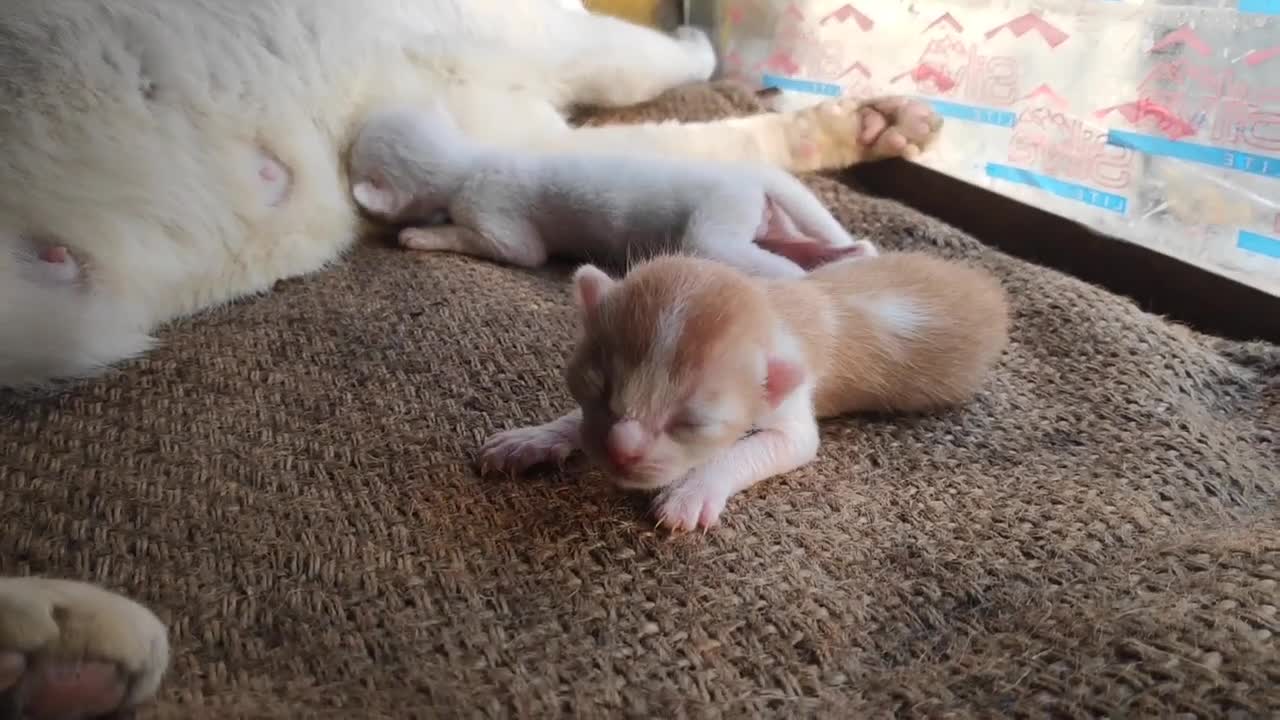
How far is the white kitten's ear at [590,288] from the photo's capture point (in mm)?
893

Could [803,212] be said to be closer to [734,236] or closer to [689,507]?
[734,236]

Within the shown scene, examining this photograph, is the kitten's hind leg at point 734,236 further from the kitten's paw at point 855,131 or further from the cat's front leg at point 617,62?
the cat's front leg at point 617,62

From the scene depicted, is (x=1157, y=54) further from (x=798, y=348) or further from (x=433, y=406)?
(x=433, y=406)

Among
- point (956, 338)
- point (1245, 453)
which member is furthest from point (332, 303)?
point (1245, 453)

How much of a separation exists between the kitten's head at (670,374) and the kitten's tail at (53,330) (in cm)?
64

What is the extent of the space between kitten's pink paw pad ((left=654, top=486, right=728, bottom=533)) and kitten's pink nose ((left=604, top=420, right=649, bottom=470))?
8 centimetres

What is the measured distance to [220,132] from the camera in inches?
52.2

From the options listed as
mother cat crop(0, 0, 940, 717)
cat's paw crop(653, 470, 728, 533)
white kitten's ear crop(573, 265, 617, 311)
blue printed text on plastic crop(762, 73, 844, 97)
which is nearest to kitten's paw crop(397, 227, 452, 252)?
mother cat crop(0, 0, 940, 717)

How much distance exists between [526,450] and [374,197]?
2.47 feet

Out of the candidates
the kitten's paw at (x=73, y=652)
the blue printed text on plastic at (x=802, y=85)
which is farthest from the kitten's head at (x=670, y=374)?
the blue printed text on plastic at (x=802, y=85)

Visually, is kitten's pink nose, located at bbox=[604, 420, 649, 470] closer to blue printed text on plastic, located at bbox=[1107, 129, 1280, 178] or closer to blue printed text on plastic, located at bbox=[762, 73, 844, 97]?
blue printed text on plastic, located at bbox=[1107, 129, 1280, 178]

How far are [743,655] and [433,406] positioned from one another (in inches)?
18.8

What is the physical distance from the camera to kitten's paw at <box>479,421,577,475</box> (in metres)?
0.93

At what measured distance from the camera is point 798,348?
0.93 m
